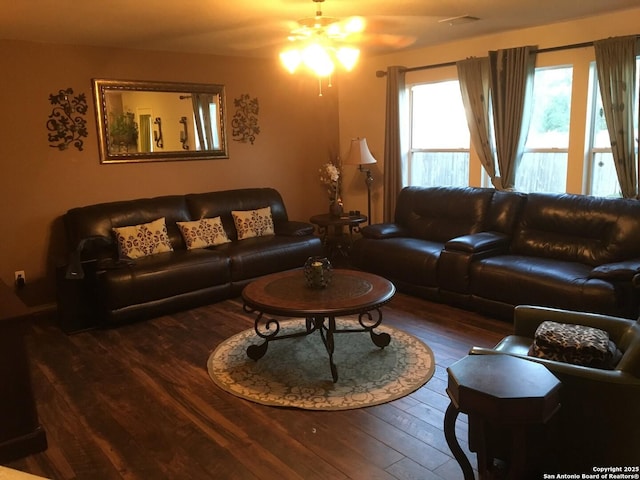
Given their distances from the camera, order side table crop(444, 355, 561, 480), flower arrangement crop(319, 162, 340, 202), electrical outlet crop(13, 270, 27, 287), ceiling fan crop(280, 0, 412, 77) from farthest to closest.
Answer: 1. flower arrangement crop(319, 162, 340, 202)
2. electrical outlet crop(13, 270, 27, 287)
3. ceiling fan crop(280, 0, 412, 77)
4. side table crop(444, 355, 561, 480)

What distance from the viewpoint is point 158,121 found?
5.19 meters

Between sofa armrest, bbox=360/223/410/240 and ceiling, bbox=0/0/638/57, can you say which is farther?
sofa armrest, bbox=360/223/410/240

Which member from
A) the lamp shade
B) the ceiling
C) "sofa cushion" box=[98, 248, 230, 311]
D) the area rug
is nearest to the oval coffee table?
the area rug

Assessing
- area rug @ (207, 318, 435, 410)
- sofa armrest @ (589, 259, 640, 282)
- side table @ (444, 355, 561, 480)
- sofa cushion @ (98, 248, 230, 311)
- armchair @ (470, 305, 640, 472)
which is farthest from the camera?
sofa cushion @ (98, 248, 230, 311)

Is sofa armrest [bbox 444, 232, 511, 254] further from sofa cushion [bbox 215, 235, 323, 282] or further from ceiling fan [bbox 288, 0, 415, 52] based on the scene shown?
ceiling fan [bbox 288, 0, 415, 52]

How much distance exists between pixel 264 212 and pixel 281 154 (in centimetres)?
101

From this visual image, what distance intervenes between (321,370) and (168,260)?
1.86 meters

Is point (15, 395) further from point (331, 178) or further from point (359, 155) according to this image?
point (331, 178)

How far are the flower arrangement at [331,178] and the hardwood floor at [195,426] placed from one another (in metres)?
2.82

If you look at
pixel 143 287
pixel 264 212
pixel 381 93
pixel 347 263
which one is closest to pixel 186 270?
pixel 143 287

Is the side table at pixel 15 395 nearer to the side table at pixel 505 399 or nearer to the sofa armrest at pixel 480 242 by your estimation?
the side table at pixel 505 399

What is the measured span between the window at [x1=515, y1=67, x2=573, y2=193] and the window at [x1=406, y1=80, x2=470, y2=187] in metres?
0.67

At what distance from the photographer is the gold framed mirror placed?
489cm

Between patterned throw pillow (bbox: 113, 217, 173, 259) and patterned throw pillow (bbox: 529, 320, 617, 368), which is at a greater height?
patterned throw pillow (bbox: 113, 217, 173, 259)
